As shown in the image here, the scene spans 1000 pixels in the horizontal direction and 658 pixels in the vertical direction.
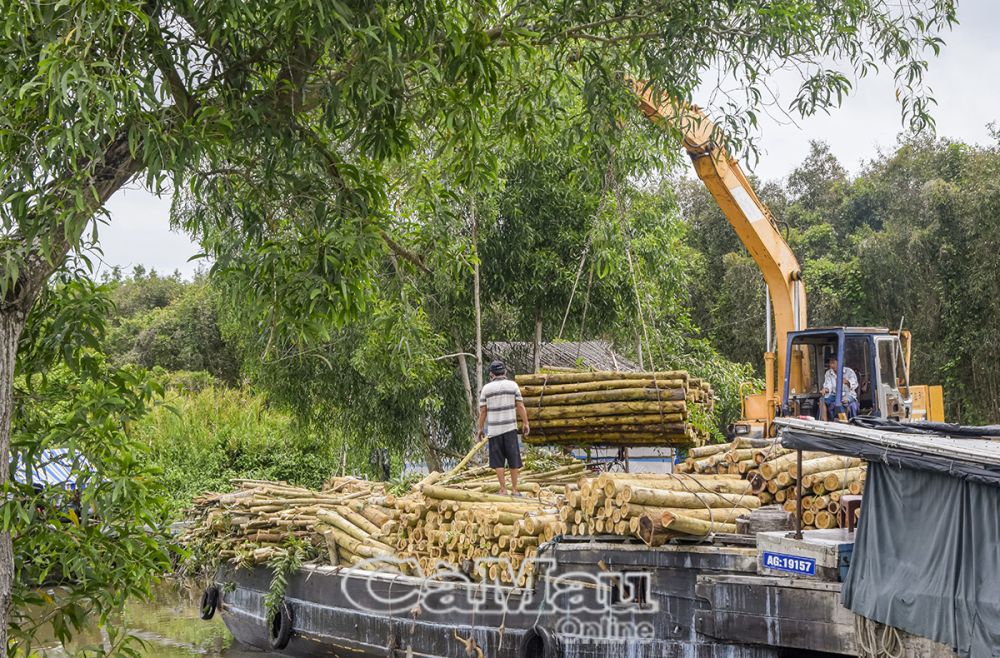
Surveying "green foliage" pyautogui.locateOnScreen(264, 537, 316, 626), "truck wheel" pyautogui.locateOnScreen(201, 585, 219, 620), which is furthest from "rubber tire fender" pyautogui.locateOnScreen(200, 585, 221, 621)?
"green foliage" pyautogui.locateOnScreen(264, 537, 316, 626)

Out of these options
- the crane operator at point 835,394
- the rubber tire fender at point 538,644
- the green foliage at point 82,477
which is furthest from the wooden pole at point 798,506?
the crane operator at point 835,394

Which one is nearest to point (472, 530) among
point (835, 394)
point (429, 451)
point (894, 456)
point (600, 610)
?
point (600, 610)

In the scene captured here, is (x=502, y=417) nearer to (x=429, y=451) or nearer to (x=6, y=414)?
(x=6, y=414)

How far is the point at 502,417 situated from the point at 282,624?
13.4 feet

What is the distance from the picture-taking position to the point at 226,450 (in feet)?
89.3

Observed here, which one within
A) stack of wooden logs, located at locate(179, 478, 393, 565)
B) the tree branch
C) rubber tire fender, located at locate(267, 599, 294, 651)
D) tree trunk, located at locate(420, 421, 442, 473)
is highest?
the tree branch

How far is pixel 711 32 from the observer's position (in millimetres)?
6848

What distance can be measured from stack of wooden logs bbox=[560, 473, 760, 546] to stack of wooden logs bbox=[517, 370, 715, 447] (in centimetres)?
225

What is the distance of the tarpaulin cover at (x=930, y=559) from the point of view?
6.40 meters

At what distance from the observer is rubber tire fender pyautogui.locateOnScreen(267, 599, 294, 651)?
13258 millimetres

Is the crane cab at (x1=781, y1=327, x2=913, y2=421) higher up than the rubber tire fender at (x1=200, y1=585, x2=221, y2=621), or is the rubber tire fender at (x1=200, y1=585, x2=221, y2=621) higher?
the crane cab at (x1=781, y1=327, x2=913, y2=421)

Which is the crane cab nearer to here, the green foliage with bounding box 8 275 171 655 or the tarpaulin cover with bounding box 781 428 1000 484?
the tarpaulin cover with bounding box 781 428 1000 484

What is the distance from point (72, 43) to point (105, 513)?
263 centimetres

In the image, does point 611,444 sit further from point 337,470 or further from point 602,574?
point 337,470
